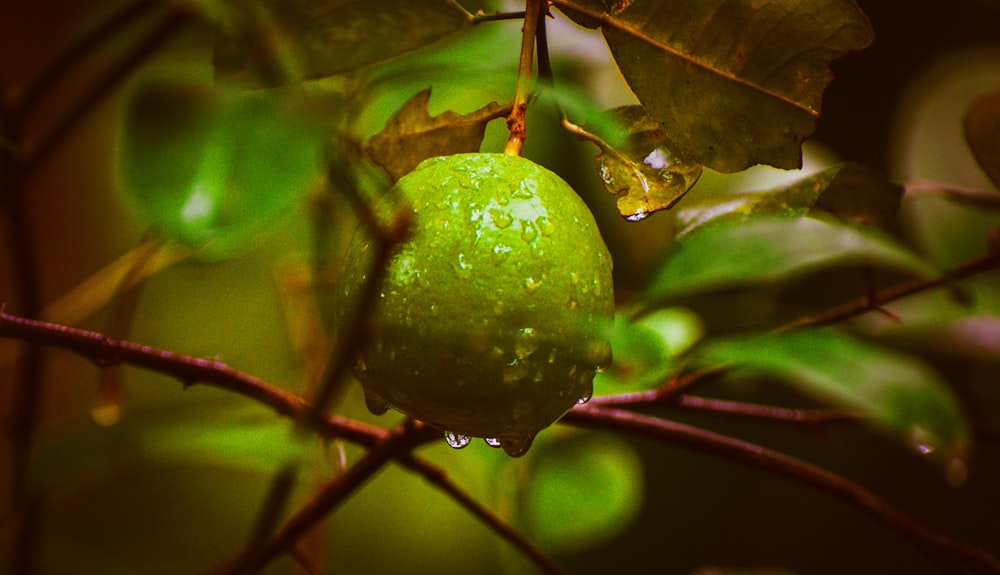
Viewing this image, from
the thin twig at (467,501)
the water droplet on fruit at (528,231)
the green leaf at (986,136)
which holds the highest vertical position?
the water droplet on fruit at (528,231)

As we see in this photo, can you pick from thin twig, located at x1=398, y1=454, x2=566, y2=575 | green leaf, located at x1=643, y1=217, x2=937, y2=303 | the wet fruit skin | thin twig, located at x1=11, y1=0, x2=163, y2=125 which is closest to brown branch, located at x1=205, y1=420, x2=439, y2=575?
thin twig, located at x1=398, y1=454, x2=566, y2=575

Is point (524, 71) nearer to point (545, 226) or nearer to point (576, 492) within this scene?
point (545, 226)

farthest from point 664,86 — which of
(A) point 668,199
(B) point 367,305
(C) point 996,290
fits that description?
(C) point 996,290

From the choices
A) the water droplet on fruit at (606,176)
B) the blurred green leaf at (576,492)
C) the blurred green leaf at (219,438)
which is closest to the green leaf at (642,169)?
the water droplet on fruit at (606,176)

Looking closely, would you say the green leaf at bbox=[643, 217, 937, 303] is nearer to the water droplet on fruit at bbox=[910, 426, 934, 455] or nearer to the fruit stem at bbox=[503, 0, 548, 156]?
the water droplet on fruit at bbox=[910, 426, 934, 455]

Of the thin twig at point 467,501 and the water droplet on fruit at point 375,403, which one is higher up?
the water droplet on fruit at point 375,403

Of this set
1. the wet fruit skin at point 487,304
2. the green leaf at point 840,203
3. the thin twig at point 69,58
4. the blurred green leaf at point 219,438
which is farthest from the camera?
the thin twig at point 69,58

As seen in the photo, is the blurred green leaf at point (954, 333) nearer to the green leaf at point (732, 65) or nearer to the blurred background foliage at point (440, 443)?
the blurred background foliage at point (440, 443)
